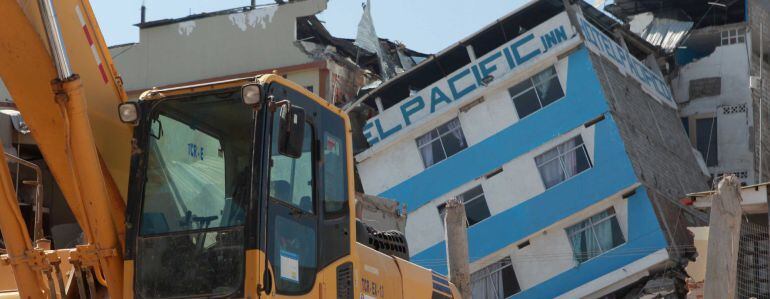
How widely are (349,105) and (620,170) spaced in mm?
9305

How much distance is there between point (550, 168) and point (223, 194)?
24520mm

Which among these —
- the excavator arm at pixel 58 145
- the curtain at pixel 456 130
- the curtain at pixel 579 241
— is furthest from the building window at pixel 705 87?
the excavator arm at pixel 58 145

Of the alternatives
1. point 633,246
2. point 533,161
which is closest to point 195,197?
point 633,246

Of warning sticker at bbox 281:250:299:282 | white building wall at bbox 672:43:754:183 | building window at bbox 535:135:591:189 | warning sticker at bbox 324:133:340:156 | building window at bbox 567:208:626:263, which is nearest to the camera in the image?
warning sticker at bbox 281:250:299:282

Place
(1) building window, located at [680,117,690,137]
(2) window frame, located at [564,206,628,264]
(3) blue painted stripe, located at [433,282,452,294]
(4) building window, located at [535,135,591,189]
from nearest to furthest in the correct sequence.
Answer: (3) blue painted stripe, located at [433,282,452,294]
(2) window frame, located at [564,206,628,264]
(4) building window, located at [535,135,591,189]
(1) building window, located at [680,117,690,137]

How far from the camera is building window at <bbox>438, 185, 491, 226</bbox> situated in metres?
32.2

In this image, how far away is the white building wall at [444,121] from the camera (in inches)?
1266

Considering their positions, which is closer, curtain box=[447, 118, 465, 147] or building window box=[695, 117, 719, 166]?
curtain box=[447, 118, 465, 147]

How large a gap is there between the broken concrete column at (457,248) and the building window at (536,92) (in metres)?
15.1

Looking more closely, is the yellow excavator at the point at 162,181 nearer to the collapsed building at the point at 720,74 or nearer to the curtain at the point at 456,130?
the curtain at the point at 456,130

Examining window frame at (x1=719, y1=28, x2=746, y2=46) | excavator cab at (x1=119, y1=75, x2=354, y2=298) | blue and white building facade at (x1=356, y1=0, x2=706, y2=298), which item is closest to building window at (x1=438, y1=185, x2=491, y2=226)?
blue and white building facade at (x1=356, y1=0, x2=706, y2=298)

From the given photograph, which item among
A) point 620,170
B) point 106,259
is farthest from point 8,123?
point 620,170

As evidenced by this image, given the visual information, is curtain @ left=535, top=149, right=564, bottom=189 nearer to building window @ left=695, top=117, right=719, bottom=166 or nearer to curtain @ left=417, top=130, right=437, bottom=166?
curtain @ left=417, top=130, right=437, bottom=166

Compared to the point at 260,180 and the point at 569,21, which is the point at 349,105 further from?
the point at 260,180
